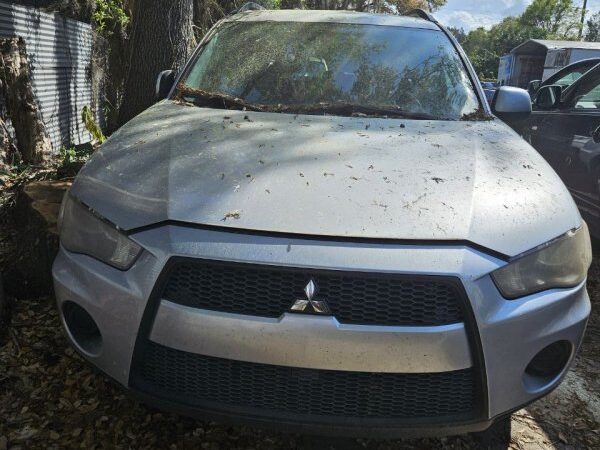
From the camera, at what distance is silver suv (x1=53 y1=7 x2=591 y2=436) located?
169cm

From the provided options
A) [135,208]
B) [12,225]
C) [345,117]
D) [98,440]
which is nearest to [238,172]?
[135,208]

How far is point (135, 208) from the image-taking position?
6.24 ft

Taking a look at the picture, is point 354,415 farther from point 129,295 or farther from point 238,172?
point 238,172

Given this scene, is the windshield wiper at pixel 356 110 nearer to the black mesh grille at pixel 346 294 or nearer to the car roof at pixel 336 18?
the car roof at pixel 336 18

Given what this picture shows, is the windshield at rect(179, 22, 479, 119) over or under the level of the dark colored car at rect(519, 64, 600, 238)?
over

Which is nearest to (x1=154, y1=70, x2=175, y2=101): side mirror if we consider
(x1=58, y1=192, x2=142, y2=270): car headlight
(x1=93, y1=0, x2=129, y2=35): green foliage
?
(x1=58, y1=192, x2=142, y2=270): car headlight

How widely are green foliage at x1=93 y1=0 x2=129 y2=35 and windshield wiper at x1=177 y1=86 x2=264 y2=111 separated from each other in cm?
561

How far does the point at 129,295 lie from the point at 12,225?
92.6 inches

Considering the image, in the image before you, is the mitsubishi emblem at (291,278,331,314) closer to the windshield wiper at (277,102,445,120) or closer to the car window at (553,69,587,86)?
the windshield wiper at (277,102,445,120)

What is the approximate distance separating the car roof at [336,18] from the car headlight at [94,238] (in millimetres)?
2059

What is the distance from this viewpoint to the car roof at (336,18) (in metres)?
3.47

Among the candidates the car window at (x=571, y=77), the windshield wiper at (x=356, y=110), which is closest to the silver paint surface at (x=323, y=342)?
the windshield wiper at (x=356, y=110)

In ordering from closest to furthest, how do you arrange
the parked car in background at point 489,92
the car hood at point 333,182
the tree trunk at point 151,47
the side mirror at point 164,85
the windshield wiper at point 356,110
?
the car hood at point 333,182 → the windshield wiper at point 356,110 → the side mirror at point 164,85 → the parked car in background at point 489,92 → the tree trunk at point 151,47

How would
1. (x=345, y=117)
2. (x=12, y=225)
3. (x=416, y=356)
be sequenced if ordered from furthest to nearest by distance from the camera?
(x=12, y=225), (x=345, y=117), (x=416, y=356)
